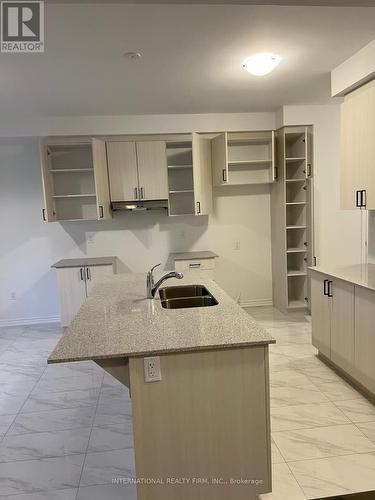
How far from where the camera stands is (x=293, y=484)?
6.25 feet

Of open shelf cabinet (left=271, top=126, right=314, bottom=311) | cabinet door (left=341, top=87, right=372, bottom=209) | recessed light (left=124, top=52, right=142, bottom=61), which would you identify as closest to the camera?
recessed light (left=124, top=52, right=142, bottom=61)

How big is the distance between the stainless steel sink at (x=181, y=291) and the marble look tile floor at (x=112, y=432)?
36.0 inches

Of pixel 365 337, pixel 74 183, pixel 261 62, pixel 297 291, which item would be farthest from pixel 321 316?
pixel 74 183

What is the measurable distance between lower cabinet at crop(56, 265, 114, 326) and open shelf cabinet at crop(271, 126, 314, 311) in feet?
7.67

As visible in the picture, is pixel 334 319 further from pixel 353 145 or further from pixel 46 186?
pixel 46 186

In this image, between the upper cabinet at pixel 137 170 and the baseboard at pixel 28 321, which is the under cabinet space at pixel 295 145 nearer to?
the upper cabinet at pixel 137 170

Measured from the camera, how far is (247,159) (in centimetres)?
501

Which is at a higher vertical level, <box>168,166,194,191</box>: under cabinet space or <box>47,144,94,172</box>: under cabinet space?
<box>47,144,94,172</box>: under cabinet space

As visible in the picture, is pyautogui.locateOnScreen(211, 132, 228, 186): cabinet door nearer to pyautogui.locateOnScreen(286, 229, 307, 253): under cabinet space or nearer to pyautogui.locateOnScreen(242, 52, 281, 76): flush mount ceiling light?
pyautogui.locateOnScreen(286, 229, 307, 253): under cabinet space

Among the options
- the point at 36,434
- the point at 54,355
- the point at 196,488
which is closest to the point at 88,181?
the point at 36,434

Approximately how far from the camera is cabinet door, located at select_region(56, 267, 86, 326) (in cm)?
443

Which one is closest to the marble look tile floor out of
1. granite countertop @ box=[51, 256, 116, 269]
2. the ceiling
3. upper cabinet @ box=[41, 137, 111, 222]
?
granite countertop @ box=[51, 256, 116, 269]

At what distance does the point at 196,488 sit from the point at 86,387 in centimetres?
171

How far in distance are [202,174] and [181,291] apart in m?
2.11
